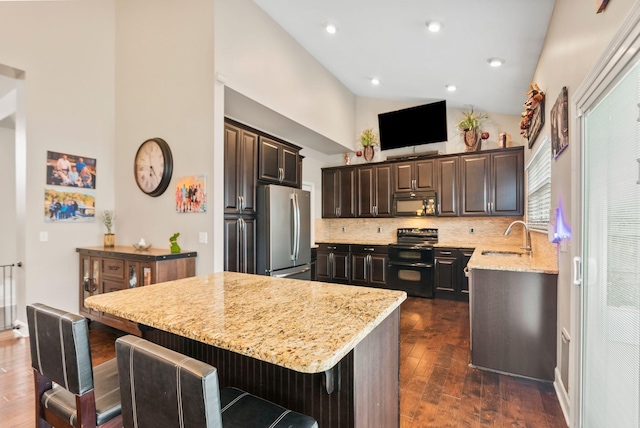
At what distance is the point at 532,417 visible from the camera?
1.97m

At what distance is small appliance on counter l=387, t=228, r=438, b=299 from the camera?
4.91 metres

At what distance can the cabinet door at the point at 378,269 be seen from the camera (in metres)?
5.39

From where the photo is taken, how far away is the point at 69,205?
12.3 feet

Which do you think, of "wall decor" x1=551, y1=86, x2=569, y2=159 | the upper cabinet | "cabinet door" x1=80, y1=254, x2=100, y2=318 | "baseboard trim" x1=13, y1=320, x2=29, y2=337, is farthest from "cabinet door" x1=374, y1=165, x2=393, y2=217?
"baseboard trim" x1=13, y1=320, x2=29, y2=337

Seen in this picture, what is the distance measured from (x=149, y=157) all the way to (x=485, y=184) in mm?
4870

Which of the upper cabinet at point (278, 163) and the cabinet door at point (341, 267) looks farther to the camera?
the cabinet door at point (341, 267)

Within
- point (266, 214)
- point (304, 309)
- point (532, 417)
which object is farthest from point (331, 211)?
point (304, 309)

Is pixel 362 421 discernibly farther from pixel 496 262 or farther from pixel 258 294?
pixel 496 262

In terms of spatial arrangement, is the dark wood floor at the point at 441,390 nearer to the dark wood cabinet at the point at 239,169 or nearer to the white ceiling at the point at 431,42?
the dark wood cabinet at the point at 239,169

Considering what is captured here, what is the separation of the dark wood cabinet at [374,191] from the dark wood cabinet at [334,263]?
31.4 inches

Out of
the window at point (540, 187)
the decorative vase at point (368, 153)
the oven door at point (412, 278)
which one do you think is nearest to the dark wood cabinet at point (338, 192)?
the decorative vase at point (368, 153)

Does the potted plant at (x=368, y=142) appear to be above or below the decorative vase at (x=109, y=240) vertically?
above

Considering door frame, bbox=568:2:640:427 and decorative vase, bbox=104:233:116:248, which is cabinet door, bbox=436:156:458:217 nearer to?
door frame, bbox=568:2:640:427

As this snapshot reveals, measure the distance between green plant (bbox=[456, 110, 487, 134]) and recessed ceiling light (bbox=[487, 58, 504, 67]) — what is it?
1.50 metres
